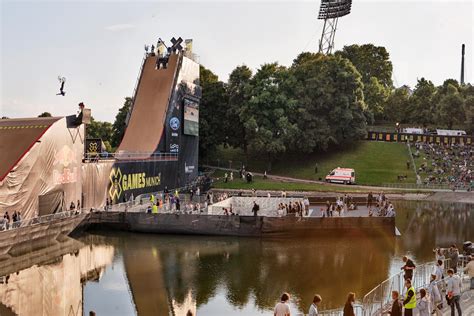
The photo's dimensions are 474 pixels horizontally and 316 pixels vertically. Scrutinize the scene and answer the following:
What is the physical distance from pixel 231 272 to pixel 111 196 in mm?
16675

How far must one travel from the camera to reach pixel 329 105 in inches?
2635

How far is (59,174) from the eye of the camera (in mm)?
32094

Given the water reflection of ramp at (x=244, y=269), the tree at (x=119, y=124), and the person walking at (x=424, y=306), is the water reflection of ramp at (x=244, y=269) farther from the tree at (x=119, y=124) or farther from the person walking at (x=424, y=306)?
the tree at (x=119, y=124)

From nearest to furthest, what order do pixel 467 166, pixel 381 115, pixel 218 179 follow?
pixel 218 179 < pixel 467 166 < pixel 381 115

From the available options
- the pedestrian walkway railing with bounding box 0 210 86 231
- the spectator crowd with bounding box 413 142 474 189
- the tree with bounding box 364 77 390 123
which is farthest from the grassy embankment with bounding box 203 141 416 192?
the pedestrian walkway railing with bounding box 0 210 86 231

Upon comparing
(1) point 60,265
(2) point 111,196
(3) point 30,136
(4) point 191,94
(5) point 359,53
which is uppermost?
(5) point 359,53

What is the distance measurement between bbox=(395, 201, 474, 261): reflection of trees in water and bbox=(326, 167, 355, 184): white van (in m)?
8.99

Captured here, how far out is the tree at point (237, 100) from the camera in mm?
66562

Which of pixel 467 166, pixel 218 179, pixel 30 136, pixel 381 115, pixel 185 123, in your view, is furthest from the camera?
pixel 381 115

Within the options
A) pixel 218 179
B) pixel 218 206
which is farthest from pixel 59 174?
pixel 218 179

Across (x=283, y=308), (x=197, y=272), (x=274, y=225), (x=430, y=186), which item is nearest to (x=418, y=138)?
(x=430, y=186)

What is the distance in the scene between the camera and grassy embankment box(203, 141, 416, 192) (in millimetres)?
59281

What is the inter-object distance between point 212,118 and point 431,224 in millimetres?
35376

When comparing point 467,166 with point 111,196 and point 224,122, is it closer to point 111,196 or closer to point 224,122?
point 224,122
